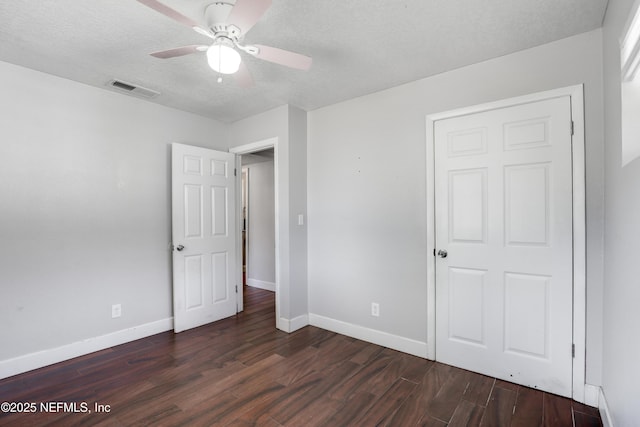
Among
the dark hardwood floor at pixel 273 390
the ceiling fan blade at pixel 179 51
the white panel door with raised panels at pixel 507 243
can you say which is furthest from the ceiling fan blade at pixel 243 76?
the dark hardwood floor at pixel 273 390

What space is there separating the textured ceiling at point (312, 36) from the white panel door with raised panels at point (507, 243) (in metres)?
0.52

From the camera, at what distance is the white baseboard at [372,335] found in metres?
2.76

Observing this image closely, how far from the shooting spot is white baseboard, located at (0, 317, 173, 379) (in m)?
2.43

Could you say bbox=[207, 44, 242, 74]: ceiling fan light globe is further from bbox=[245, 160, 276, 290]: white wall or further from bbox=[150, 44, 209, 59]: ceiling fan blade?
→ bbox=[245, 160, 276, 290]: white wall

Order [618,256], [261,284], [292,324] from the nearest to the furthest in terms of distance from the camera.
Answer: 1. [618,256]
2. [292,324]
3. [261,284]

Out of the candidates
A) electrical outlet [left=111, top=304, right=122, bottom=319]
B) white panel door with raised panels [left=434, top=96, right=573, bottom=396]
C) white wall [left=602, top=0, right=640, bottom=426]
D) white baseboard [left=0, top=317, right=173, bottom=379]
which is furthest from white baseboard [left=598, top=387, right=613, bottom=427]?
electrical outlet [left=111, top=304, right=122, bottom=319]

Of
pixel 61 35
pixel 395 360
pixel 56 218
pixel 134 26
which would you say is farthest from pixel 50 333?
pixel 395 360

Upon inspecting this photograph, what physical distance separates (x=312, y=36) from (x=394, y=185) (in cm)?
145

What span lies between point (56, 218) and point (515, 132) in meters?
3.81

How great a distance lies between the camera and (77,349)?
108 inches

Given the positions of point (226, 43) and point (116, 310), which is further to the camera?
point (116, 310)

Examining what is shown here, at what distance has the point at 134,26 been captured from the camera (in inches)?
77.2

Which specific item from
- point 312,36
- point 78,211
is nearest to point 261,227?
point 78,211

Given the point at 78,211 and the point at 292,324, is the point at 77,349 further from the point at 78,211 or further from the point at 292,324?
the point at 292,324
